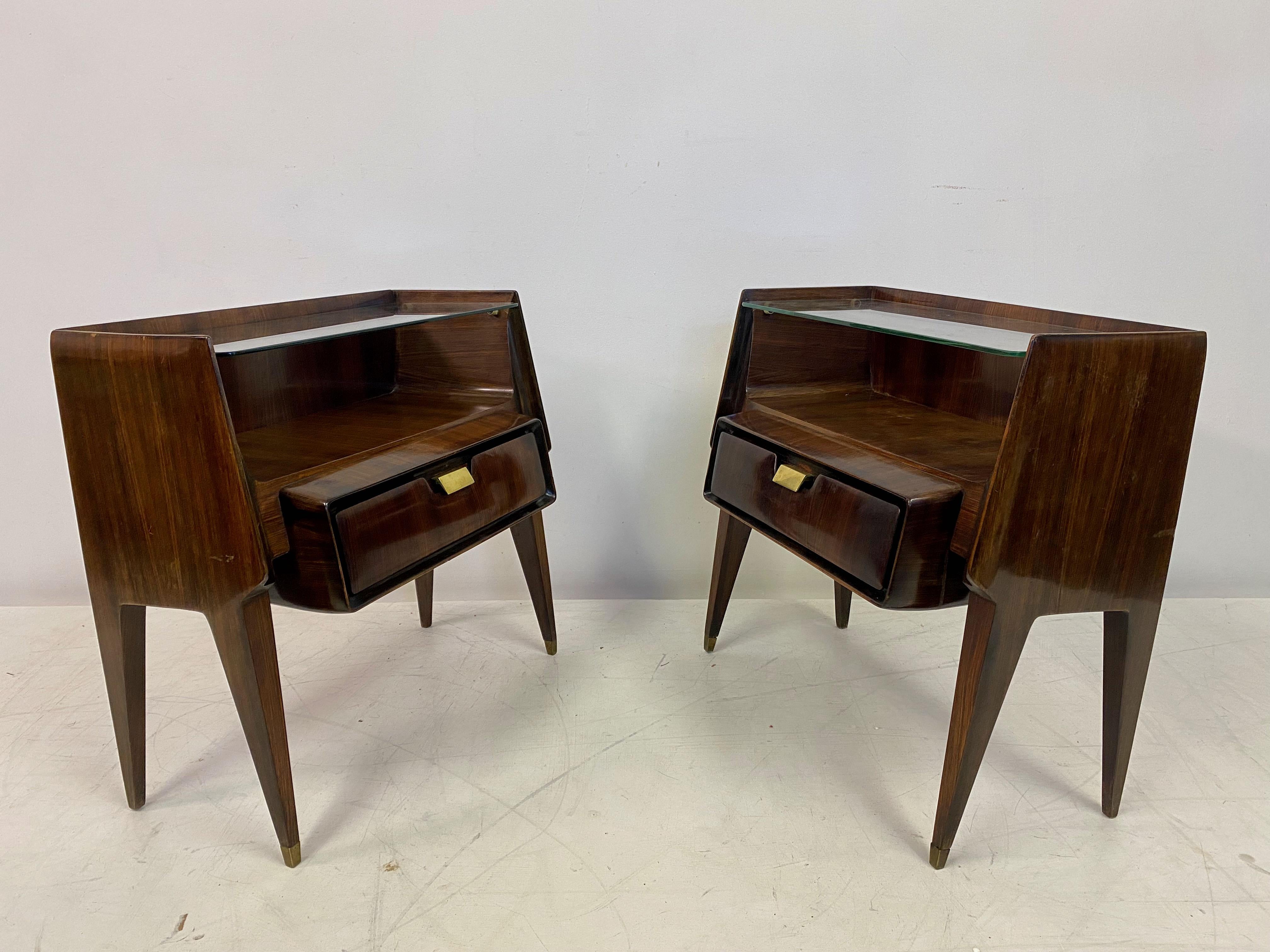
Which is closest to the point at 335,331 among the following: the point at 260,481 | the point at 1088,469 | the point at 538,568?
the point at 260,481

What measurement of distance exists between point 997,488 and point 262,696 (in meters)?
0.99

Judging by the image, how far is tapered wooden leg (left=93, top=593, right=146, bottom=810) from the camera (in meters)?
1.14

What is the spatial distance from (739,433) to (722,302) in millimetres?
541

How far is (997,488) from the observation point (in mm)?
968

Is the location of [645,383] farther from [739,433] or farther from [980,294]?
[980,294]

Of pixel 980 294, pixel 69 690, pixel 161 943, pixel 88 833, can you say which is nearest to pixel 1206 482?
pixel 980 294

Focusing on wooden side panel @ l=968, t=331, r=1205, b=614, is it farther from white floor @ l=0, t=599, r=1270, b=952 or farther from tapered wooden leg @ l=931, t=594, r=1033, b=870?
white floor @ l=0, t=599, r=1270, b=952

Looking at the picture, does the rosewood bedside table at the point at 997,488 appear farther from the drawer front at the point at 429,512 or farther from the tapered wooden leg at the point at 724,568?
the drawer front at the point at 429,512

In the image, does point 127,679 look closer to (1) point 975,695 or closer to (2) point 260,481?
(2) point 260,481

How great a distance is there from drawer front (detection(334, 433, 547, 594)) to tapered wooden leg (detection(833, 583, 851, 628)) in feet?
2.49

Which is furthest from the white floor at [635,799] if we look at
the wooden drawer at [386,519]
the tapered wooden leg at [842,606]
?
the wooden drawer at [386,519]

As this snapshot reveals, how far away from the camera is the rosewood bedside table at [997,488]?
972mm

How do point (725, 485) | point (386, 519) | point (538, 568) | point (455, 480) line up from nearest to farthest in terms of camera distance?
point (386, 519)
point (455, 480)
point (725, 485)
point (538, 568)

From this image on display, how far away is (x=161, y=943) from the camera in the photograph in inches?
39.8
